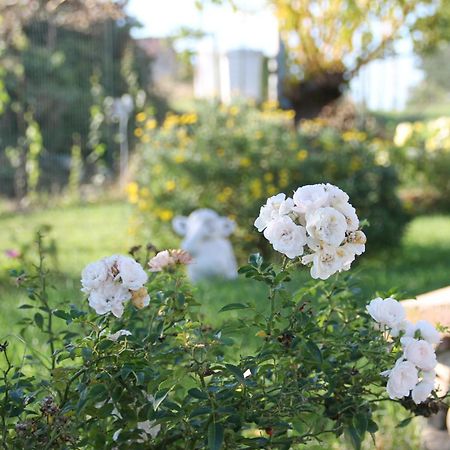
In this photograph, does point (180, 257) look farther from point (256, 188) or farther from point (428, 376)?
point (256, 188)

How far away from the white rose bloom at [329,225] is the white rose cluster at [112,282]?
0.38 m

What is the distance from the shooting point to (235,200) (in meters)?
7.01

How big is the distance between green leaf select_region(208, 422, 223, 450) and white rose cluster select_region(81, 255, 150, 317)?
0.29 metres

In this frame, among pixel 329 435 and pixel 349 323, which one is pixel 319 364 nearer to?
pixel 349 323

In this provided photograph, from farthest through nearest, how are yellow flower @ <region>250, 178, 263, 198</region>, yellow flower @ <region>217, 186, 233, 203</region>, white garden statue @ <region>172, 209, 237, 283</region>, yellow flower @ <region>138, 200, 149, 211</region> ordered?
yellow flower @ <region>138, 200, 149, 211</region> < yellow flower @ <region>217, 186, 233, 203</region> < yellow flower @ <region>250, 178, 263, 198</region> < white garden statue @ <region>172, 209, 237, 283</region>

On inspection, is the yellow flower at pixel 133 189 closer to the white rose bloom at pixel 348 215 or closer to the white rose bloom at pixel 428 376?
the white rose bloom at pixel 428 376

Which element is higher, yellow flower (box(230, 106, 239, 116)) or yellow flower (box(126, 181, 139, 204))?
yellow flower (box(230, 106, 239, 116))

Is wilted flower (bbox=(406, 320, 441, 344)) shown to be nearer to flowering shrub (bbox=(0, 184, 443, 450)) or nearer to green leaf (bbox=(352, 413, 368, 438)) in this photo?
flowering shrub (bbox=(0, 184, 443, 450))

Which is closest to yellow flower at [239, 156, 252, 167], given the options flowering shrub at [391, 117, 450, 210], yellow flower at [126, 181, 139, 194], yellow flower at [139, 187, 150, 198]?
yellow flower at [139, 187, 150, 198]

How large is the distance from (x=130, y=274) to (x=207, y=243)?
429cm

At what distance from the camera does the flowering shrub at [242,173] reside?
693cm

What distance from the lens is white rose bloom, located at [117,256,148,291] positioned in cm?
171

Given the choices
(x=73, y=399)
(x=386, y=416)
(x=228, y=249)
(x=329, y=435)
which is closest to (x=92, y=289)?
(x=73, y=399)

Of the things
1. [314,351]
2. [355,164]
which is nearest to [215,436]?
[314,351]
